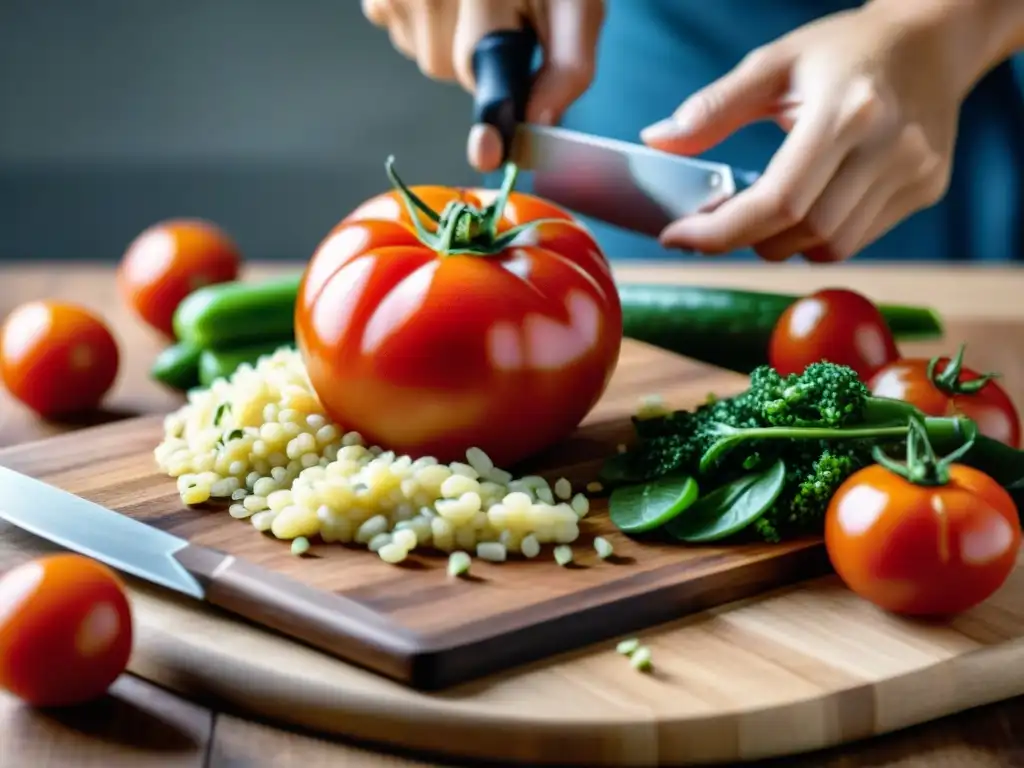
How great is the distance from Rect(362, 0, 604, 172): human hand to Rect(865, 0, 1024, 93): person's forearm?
0.42 m

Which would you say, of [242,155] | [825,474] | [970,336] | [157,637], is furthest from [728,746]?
[242,155]

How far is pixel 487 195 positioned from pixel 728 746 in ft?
2.39

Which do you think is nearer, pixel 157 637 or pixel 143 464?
pixel 157 637

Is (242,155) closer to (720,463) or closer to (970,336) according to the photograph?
(970,336)

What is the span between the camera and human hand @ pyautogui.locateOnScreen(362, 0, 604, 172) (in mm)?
2090

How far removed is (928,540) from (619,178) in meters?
0.87

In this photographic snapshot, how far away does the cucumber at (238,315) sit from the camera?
2051 mm

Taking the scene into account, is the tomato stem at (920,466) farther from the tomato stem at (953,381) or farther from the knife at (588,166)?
Result: the knife at (588,166)

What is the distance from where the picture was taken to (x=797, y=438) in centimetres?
141

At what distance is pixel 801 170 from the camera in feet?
6.11

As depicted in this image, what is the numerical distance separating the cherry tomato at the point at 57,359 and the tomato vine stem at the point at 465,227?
67 cm

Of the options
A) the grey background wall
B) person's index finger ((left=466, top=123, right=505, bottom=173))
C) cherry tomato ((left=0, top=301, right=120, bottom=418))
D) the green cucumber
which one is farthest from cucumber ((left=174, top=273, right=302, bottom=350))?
the grey background wall

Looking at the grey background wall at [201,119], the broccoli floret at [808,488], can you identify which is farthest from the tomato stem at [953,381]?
the grey background wall at [201,119]

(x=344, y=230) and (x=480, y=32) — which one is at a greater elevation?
(x=480, y=32)
